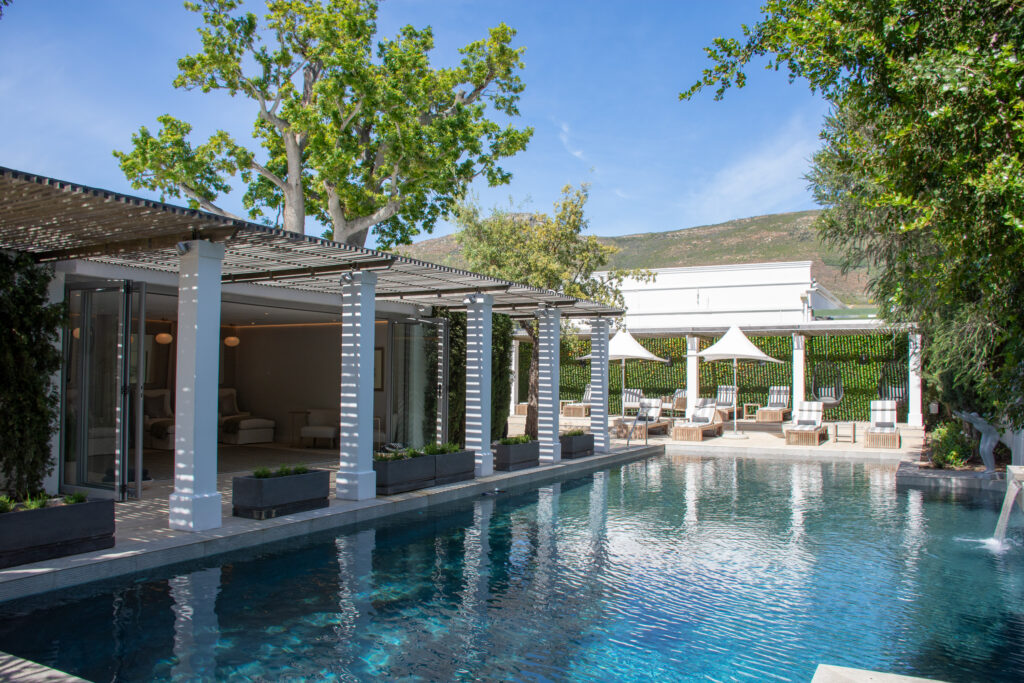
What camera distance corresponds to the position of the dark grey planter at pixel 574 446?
13117 mm

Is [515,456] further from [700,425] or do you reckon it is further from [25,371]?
[700,425]

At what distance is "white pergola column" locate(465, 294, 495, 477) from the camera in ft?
34.9

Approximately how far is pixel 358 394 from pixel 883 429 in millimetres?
12500

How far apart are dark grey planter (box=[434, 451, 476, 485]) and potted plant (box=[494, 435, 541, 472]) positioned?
99cm

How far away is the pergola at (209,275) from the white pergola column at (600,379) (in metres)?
3.28

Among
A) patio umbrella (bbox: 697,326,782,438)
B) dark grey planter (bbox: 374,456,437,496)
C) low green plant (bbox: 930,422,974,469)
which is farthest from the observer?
patio umbrella (bbox: 697,326,782,438)

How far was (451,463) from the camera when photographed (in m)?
9.76

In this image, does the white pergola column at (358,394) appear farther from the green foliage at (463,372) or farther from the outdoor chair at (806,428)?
the outdoor chair at (806,428)

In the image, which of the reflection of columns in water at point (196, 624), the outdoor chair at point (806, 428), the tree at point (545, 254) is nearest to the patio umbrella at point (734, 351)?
the outdoor chair at point (806, 428)

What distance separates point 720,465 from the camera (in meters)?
13.9

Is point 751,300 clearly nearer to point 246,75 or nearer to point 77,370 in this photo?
point 246,75

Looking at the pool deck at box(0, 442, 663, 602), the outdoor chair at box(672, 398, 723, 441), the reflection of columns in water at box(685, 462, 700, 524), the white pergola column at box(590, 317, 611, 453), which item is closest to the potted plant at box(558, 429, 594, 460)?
the white pergola column at box(590, 317, 611, 453)

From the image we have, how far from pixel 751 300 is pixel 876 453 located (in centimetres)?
1424

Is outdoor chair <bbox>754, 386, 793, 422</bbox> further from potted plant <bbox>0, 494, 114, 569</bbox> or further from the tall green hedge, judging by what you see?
potted plant <bbox>0, 494, 114, 569</bbox>
